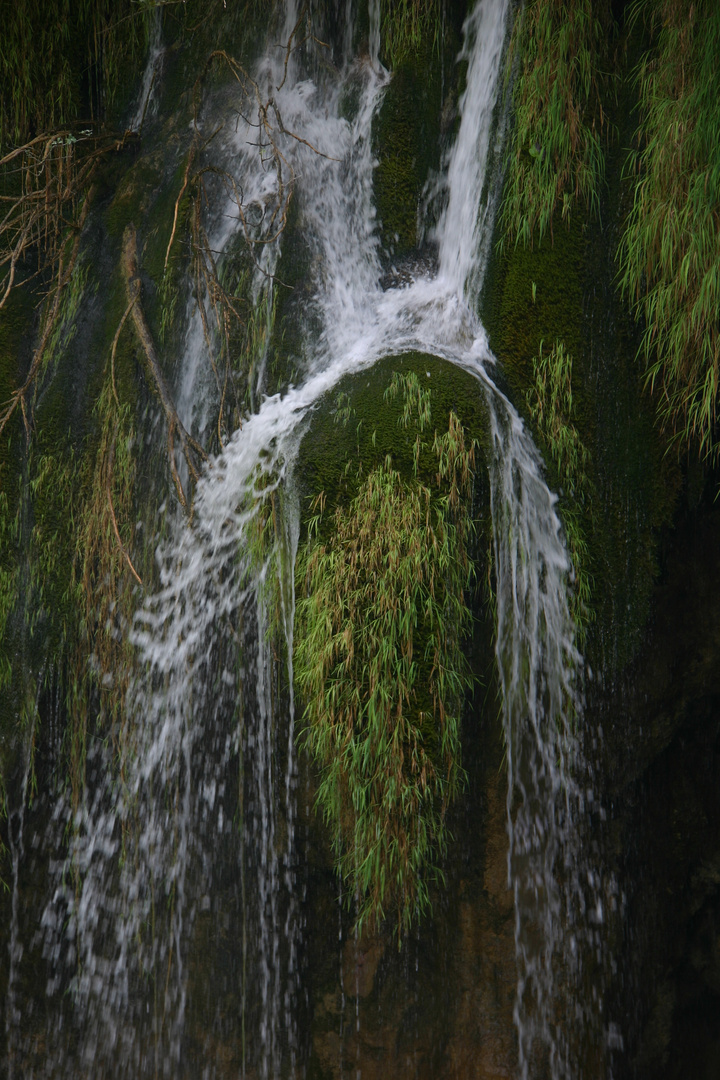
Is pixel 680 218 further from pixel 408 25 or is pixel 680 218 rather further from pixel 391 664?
pixel 391 664

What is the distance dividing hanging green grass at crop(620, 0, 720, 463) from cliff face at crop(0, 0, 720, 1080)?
21 millimetres

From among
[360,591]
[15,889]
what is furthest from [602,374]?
[15,889]

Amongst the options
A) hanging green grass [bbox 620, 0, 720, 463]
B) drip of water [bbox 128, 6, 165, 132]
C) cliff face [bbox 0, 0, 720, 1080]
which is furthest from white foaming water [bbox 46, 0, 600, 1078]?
drip of water [bbox 128, 6, 165, 132]

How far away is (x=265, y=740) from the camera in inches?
102

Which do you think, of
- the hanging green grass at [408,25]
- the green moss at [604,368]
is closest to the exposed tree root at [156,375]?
the green moss at [604,368]

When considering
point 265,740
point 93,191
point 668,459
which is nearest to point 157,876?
point 265,740

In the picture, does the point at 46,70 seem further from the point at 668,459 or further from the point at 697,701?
the point at 697,701

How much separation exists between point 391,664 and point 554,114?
1.81 m

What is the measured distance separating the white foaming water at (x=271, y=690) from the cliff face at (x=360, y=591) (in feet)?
0.07

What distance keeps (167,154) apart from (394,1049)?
3406 millimetres

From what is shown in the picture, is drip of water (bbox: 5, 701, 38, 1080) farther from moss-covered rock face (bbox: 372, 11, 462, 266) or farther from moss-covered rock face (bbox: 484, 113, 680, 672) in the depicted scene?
moss-covered rock face (bbox: 372, 11, 462, 266)

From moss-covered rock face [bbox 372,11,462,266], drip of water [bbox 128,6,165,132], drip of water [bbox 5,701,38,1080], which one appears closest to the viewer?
drip of water [bbox 5,701,38,1080]

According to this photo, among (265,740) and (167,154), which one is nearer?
(265,740)

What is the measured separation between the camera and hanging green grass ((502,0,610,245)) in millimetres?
2441
